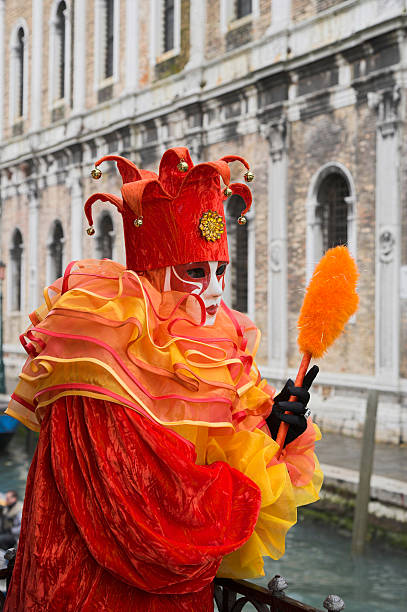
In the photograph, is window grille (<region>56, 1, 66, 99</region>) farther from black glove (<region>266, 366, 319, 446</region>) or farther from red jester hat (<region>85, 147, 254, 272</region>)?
black glove (<region>266, 366, 319, 446</region>)

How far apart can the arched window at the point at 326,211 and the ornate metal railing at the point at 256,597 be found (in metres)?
8.54

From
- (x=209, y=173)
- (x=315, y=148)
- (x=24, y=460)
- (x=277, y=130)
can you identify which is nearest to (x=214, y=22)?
(x=277, y=130)

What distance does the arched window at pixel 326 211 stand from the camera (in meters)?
10.4

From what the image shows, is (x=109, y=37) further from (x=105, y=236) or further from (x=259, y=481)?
(x=259, y=481)

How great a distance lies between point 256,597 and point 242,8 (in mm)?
11681

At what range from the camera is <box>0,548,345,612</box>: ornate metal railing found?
1828 mm

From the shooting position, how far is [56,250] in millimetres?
17156

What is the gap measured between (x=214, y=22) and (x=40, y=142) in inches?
265

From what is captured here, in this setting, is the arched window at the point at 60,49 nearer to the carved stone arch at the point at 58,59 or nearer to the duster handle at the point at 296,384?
the carved stone arch at the point at 58,59

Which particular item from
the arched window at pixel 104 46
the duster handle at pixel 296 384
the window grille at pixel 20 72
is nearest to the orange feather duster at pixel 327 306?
the duster handle at pixel 296 384

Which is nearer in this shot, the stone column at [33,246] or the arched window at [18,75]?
the stone column at [33,246]

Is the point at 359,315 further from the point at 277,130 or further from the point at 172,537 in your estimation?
the point at 172,537

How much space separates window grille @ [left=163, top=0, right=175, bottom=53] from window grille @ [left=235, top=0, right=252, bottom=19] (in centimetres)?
200

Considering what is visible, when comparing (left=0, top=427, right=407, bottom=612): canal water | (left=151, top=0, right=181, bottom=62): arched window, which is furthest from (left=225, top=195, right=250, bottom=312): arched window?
(left=0, top=427, right=407, bottom=612): canal water
